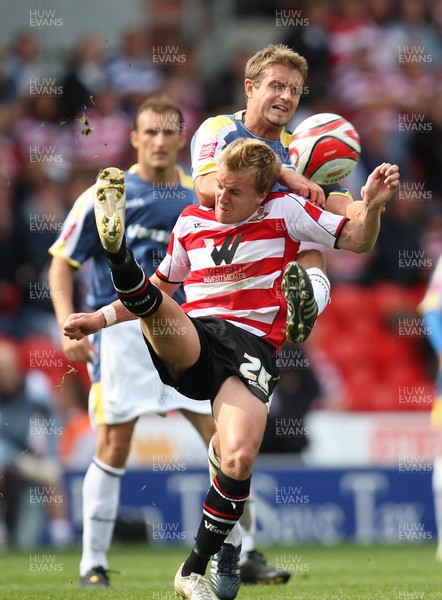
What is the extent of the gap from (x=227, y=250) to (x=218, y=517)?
1343 mm

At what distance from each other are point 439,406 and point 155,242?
286 cm

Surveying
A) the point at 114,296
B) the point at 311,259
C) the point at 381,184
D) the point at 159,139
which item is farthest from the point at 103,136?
the point at 381,184

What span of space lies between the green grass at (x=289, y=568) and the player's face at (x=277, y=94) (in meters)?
2.50

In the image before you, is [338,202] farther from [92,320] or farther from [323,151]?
[92,320]

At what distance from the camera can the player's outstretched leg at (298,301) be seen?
17.8ft

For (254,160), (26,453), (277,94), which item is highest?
(277,94)

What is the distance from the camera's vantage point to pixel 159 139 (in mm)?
7676

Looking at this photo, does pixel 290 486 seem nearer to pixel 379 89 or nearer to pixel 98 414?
→ pixel 98 414

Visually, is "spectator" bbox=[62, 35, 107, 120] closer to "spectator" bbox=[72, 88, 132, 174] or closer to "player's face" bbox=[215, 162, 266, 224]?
"spectator" bbox=[72, 88, 132, 174]

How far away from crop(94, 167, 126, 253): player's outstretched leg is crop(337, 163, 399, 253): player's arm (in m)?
1.18

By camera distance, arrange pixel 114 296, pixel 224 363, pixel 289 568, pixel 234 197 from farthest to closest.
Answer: pixel 289 568 → pixel 114 296 → pixel 234 197 → pixel 224 363

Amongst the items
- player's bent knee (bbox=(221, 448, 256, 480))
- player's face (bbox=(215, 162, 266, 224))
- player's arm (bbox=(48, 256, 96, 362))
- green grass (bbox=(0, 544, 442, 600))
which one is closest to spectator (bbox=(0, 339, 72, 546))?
green grass (bbox=(0, 544, 442, 600))

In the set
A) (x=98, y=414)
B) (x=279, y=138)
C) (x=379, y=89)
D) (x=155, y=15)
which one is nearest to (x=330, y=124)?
(x=279, y=138)

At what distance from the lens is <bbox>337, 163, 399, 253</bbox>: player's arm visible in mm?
5527
